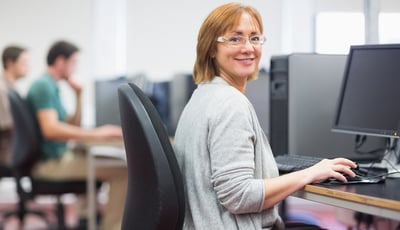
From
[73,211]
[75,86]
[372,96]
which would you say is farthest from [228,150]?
[73,211]

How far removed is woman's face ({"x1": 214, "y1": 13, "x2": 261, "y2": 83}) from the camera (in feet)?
6.61

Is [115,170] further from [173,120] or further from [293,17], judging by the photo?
[293,17]

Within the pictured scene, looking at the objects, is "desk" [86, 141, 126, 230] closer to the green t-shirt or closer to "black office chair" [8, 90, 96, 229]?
"black office chair" [8, 90, 96, 229]

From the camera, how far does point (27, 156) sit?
414 cm

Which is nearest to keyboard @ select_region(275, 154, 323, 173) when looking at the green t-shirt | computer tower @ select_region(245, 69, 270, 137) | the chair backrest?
computer tower @ select_region(245, 69, 270, 137)

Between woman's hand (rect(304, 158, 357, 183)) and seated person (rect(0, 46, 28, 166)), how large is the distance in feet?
9.05

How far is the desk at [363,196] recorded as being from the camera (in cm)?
163

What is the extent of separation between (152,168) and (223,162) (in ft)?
0.60

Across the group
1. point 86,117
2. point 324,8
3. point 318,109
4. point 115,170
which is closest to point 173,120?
point 115,170

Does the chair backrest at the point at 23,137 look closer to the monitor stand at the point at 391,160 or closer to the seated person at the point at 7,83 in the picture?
the seated person at the point at 7,83

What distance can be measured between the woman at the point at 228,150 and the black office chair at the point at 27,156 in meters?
2.27

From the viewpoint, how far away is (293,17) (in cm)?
508

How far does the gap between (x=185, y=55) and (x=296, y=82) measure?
12.7ft

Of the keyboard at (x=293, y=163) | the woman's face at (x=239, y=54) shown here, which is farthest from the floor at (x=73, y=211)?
the woman's face at (x=239, y=54)
